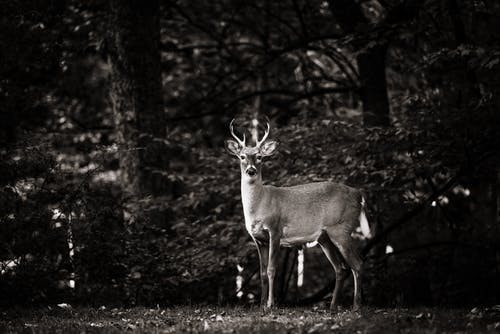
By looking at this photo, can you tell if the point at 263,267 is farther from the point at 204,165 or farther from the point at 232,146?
the point at 204,165

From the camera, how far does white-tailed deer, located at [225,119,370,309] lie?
9.57m

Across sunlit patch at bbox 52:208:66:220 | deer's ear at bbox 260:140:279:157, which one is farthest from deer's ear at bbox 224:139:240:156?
sunlit patch at bbox 52:208:66:220

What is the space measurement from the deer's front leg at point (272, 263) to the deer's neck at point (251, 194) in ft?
1.32

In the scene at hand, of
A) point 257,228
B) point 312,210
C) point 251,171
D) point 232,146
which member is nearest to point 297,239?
point 312,210

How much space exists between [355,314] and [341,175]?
3.98m

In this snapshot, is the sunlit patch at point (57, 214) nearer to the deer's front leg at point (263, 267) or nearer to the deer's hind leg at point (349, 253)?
the deer's front leg at point (263, 267)

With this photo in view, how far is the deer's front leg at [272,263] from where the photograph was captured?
921 cm

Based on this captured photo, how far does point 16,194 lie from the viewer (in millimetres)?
9609

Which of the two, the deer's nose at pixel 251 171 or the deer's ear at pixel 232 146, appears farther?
the deer's ear at pixel 232 146

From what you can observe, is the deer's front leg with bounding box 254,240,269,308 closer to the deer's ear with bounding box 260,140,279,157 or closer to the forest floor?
the forest floor

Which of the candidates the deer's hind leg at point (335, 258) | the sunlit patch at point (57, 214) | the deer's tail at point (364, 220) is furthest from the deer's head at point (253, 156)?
the sunlit patch at point (57, 214)

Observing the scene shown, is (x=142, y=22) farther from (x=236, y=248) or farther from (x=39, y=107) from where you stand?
(x=236, y=248)

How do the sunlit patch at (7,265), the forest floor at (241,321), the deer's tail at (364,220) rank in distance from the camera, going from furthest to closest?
the deer's tail at (364,220) < the sunlit patch at (7,265) < the forest floor at (241,321)

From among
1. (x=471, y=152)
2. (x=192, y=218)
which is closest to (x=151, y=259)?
(x=192, y=218)
